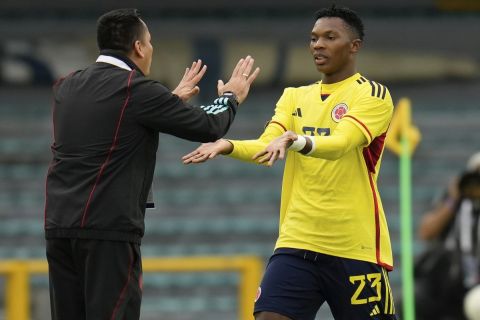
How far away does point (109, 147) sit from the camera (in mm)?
4926

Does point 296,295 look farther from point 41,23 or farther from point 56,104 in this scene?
point 41,23

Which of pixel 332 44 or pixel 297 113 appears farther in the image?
pixel 297 113

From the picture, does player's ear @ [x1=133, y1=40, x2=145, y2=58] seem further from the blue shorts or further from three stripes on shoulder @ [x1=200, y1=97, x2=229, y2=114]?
the blue shorts

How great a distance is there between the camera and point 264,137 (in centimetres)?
555

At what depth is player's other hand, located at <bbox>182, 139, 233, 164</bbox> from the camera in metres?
4.98

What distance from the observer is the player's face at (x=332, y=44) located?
550 centimetres

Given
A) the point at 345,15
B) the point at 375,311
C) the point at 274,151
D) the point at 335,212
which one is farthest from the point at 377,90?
the point at 375,311

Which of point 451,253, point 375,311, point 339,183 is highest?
point 339,183

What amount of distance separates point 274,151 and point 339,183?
0.67 meters

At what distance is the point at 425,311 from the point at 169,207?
5982 millimetres

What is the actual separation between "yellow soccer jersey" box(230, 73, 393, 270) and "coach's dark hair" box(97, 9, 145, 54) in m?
0.69

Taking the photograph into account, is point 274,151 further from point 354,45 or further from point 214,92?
point 214,92

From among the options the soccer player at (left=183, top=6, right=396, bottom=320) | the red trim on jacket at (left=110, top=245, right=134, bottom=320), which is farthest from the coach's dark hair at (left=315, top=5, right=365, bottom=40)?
the red trim on jacket at (left=110, top=245, right=134, bottom=320)

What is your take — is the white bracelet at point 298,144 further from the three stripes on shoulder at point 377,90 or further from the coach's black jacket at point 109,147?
the three stripes on shoulder at point 377,90
